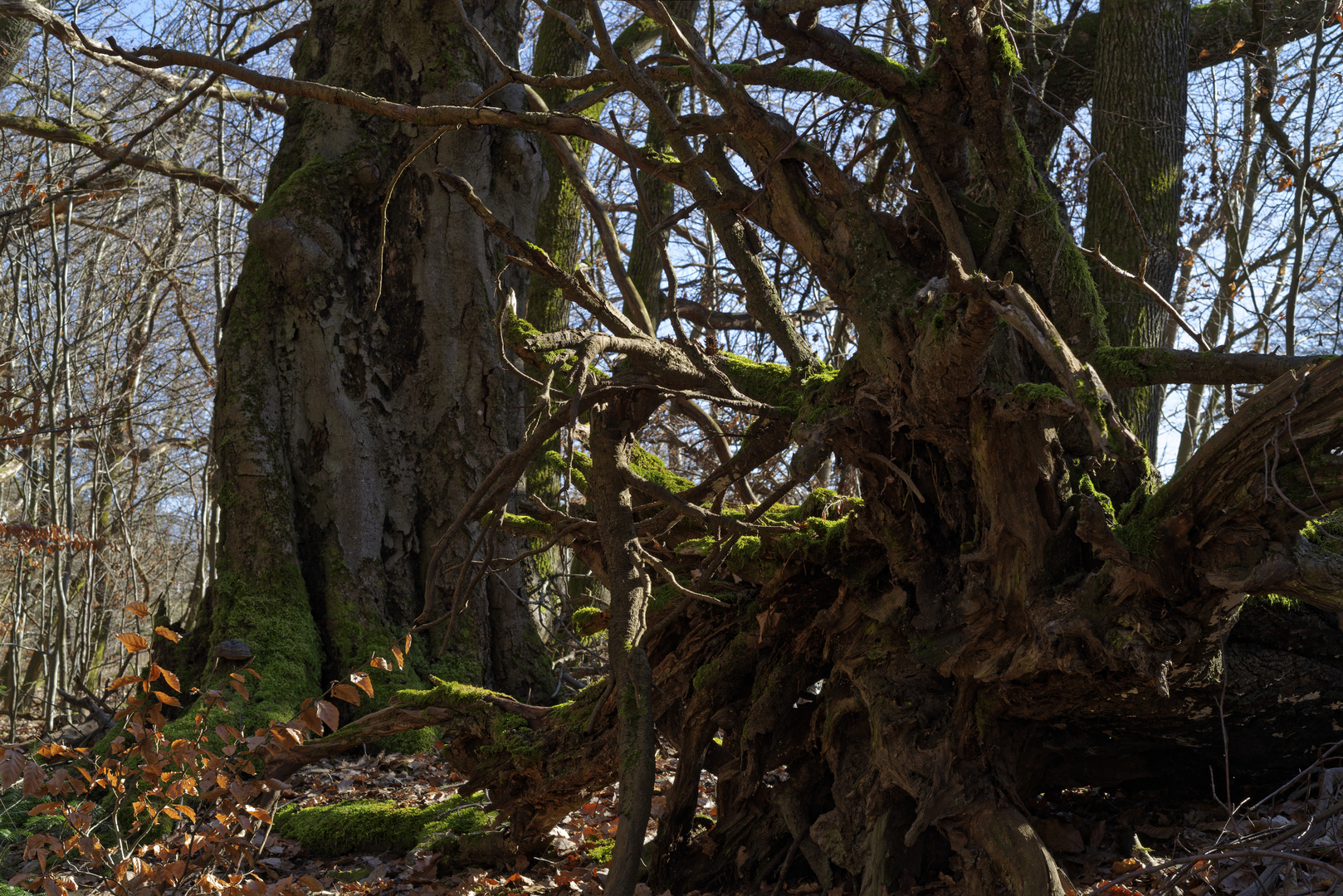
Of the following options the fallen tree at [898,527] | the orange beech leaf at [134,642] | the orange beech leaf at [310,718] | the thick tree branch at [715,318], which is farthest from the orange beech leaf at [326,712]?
the thick tree branch at [715,318]

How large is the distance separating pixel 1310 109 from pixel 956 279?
20.9 ft

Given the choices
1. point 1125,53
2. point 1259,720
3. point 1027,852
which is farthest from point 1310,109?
point 1027,852

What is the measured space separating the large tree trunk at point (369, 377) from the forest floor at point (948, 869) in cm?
68

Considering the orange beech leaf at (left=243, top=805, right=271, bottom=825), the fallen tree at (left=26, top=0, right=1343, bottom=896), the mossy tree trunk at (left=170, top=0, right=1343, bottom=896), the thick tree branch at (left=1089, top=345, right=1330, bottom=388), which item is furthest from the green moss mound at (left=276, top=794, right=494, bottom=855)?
the thick tree branch at (left=1089, top=345, right=1330, bottom=388)

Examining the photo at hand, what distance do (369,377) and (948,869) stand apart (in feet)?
16.2

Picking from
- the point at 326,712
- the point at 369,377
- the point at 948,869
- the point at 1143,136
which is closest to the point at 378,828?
the point at 326,712

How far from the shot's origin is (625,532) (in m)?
3.39

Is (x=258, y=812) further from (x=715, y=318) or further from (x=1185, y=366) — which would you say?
(x=715, y=318)

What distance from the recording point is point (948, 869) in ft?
11.4

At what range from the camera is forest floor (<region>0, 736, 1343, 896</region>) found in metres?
2.51

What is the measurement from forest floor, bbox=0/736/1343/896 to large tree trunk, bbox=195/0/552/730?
0.68m

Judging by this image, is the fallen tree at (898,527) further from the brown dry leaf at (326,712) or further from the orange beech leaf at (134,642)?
the orange beech leaf at (134,642)

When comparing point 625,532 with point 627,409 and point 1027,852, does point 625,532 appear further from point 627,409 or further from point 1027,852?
point 1027,852

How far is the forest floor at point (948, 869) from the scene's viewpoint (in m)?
2.51
